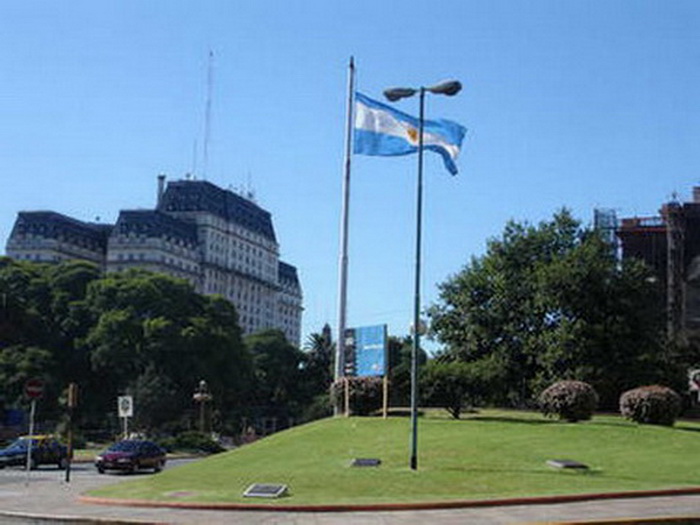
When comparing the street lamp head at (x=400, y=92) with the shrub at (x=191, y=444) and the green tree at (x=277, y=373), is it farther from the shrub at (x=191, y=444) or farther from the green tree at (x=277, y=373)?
the green tree at (x=277, y=373)

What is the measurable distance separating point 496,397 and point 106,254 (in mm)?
134976

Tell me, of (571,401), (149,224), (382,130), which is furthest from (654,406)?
(149,224)

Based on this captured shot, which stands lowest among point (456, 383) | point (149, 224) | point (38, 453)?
point (38, 453)

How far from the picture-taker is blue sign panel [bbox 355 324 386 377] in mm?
33906

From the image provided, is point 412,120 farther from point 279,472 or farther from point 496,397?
point 279,472

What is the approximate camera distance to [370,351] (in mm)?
34562

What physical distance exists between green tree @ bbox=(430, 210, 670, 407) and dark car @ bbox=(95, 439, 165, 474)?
19.1 m

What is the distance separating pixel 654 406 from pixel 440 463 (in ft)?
40.5

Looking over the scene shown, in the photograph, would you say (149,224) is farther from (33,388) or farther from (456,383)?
(33,388)

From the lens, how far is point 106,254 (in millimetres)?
162125

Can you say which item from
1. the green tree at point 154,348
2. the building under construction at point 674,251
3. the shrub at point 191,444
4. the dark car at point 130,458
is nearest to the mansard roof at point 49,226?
the green tree at point 154,348

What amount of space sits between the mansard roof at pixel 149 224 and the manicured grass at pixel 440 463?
129126 mm

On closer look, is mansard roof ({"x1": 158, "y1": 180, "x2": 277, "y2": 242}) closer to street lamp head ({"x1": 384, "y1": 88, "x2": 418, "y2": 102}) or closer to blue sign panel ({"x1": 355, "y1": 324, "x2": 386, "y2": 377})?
blue sign panel ({"x1": 355, "y1": 324, "x2": 386, "y2": 377})

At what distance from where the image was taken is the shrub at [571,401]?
34.2 m
